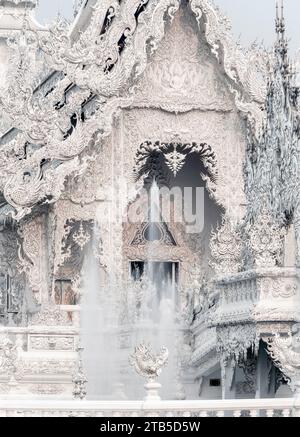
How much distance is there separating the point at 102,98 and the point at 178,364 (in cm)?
531

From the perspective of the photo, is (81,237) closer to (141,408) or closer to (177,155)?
(177,155)

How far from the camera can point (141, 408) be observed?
18141 mm

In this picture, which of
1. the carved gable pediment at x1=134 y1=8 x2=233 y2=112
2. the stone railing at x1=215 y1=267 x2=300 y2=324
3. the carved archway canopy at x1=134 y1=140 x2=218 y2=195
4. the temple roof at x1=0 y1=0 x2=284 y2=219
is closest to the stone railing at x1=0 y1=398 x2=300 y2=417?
the stone railing at x1=215 y1=267 x2=300 y2=324

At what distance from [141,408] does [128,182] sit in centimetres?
1231

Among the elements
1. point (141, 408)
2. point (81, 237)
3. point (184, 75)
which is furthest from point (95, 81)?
point (141, 408)

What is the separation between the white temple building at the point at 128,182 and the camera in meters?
26.6

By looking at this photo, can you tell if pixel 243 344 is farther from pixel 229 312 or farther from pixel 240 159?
pixel 240 159

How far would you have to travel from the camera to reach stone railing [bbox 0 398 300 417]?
18172 millimetres

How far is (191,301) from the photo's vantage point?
28.0 metres

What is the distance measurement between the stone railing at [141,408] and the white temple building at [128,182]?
22.7 ft

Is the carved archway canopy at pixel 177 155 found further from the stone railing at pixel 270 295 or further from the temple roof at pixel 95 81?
the stone railing at pixel 270 295

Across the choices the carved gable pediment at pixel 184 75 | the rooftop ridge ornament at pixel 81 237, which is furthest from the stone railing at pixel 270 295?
the carved gable pediment at pixel 184 75
